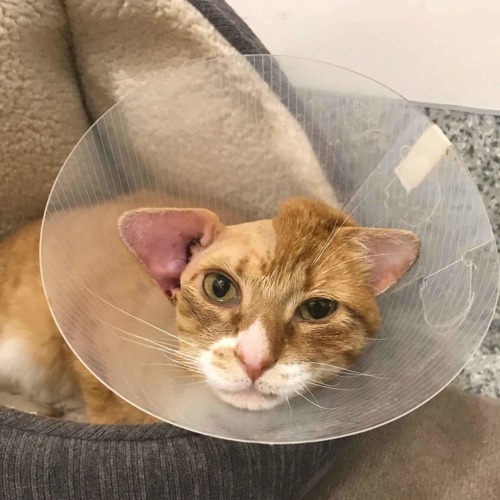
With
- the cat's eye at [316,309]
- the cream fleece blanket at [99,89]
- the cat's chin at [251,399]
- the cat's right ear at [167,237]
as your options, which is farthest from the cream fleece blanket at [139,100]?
the cat's chin at [251,399]

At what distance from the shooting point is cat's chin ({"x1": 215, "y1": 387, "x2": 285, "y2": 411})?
Result: 0.73 meters

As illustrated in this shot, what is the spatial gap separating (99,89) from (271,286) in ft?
1.99

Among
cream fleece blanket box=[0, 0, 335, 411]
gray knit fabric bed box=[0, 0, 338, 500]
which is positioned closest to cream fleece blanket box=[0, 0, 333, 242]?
cream fleece blanket box=[0, 0, 335, 411]

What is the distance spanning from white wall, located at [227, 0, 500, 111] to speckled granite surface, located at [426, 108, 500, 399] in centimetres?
3

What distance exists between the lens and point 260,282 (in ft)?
2.47

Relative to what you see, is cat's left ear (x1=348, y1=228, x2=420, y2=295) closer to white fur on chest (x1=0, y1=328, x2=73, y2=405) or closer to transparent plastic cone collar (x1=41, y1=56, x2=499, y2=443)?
transparent plastic cone collar (x1=41, y1=56, x2=499, y2=443)

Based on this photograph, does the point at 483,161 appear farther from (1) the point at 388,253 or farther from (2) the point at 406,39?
(1) the point at 388,253

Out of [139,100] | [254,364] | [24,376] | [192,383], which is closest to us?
[254,364]

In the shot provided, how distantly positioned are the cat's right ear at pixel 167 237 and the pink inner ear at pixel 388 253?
19 centimetres

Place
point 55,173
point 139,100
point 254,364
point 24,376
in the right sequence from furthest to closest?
point 55,173
point 24,376
point 139,100
point 254,364

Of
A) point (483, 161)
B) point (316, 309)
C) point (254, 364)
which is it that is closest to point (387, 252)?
point (316, 309)

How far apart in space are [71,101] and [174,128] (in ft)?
0.91

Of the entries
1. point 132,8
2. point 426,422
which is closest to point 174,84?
point 132,8

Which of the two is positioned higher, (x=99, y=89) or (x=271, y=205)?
(x=99, y=89)
